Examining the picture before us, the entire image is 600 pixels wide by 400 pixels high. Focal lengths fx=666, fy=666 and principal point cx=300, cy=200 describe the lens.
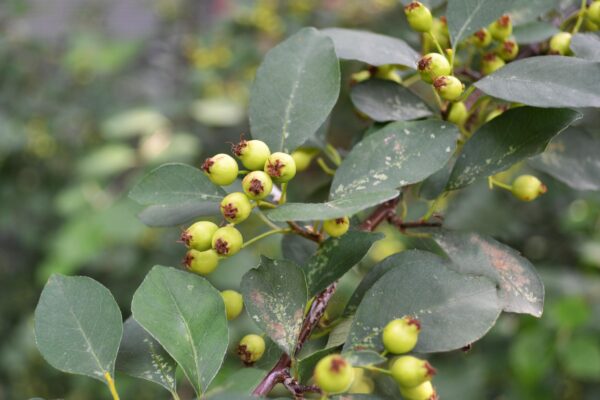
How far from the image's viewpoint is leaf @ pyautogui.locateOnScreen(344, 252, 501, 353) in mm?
467

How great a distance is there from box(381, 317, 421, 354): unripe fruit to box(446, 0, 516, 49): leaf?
Answer: 0.30m

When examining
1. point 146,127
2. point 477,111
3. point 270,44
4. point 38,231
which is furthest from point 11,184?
point 477,111

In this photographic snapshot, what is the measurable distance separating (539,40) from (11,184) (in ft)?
7.77

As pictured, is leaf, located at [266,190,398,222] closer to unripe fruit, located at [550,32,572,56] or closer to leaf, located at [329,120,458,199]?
leaf, located at [329,120,458,199]

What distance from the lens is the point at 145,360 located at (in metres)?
0.56

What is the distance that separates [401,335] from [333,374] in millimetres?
64

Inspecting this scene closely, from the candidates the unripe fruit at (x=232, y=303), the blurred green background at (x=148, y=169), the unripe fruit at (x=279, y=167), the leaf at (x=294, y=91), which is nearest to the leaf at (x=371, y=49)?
the leaf at (x=294, y=91)

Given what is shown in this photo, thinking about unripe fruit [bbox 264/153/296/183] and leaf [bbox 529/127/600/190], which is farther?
leaf [bbox 529/127/600/190]

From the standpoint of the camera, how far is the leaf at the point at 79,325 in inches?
20.3

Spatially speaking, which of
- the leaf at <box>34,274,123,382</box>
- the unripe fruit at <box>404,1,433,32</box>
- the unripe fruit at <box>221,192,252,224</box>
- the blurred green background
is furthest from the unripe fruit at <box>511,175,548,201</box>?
the blurred green background

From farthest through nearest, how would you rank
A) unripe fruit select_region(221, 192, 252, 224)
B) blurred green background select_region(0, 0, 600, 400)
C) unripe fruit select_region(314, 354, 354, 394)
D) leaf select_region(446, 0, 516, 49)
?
1. blurred green background select_region(0, 0, 600, 400)
2. leaf select_region(446, 0, 516, 49)
3. unripe fruit select_region(221, 192, 252, 224)
4. unripe fruit select_region(314, 354, 354, 394)

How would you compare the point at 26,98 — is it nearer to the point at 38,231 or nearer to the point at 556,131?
the point at 38,231

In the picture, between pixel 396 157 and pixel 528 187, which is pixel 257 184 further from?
pixel 528 187

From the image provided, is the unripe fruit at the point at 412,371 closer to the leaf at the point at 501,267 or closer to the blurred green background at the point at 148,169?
the leaf at the point at 501,267
